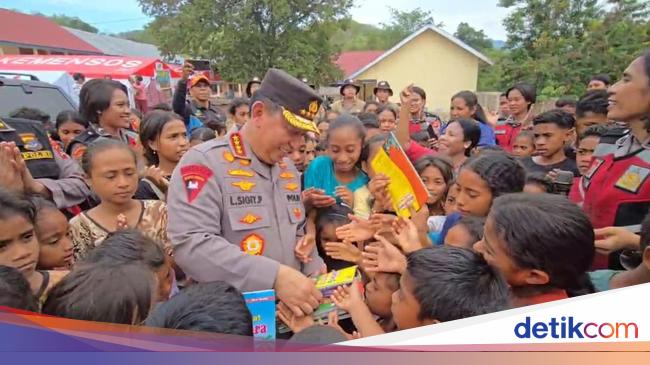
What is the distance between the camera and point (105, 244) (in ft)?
6.66

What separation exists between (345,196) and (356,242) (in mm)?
531

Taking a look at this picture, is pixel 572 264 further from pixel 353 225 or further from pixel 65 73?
pixel 65 73

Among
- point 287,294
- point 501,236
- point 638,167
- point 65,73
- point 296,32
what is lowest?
point 287,294

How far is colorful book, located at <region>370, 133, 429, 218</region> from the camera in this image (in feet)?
8.34

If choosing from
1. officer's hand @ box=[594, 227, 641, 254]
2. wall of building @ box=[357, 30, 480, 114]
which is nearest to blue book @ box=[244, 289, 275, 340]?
officer's hand @ box=[594, 227, 641, 254]

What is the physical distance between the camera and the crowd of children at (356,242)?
1.57 m

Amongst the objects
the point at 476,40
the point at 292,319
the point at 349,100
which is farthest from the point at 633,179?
the point at 476,40

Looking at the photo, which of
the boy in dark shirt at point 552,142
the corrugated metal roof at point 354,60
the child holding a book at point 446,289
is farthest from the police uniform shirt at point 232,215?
the corrugated metal roof at point 354,60

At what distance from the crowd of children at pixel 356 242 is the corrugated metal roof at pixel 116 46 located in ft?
83.3

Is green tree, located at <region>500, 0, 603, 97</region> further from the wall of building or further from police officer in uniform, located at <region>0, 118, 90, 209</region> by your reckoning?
police officer in uniform, located at <region>0, 118, 90, 209</region>

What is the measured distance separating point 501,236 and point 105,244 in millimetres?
1593

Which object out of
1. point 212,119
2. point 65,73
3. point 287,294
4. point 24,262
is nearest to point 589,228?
point 287,294

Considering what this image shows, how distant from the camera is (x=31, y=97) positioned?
5.72 meters

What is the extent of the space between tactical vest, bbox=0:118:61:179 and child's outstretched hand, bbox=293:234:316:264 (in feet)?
5.46
